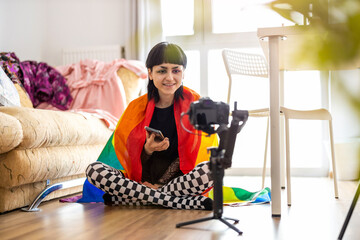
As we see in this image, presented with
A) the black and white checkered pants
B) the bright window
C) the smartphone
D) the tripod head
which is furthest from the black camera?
the bright window

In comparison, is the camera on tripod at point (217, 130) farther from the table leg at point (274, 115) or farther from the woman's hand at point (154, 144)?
the woman's hand at point (154, 144)

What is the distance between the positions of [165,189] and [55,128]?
634 mm

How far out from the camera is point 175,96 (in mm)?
2066

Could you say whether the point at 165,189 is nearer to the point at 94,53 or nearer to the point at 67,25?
the point at 94,53

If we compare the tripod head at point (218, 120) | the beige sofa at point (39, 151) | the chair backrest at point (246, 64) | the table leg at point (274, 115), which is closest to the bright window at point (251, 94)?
the chair backrest at point (246, 64)

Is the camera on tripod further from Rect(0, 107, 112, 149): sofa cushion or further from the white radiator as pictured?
the white radiator

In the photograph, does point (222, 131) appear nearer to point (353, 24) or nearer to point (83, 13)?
point (353, 24)

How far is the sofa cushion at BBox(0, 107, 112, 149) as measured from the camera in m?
1.90

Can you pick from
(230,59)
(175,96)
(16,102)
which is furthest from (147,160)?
(230,59)

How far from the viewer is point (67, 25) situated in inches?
160

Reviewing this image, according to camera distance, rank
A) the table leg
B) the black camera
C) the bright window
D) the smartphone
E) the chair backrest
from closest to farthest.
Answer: the black camera < the table leg < the smartphone < the chair backrest < the bright window

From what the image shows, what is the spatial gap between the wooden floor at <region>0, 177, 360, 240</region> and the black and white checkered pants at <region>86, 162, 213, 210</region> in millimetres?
43

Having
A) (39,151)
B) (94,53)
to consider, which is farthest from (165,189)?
(94,53)

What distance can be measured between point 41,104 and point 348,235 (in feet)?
7.30
